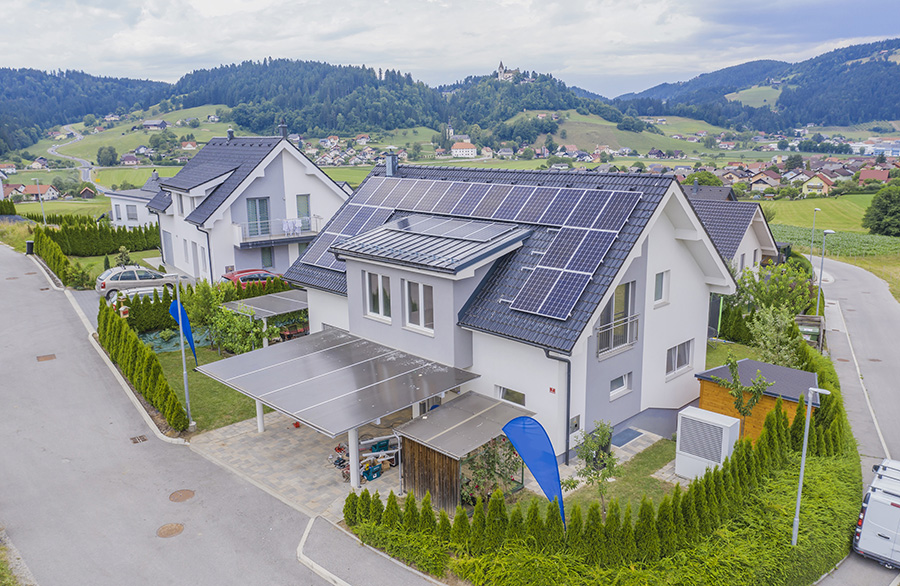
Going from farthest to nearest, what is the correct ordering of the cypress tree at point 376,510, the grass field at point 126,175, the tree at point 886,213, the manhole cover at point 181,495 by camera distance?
the grass field at point 126,175 < the tree at point 886,213 < the manhole cover at point 181,495 < the cypress tree at point 376,510

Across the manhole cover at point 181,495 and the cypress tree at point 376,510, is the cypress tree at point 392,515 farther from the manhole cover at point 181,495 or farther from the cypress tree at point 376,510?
the manhole cover at point 181,495

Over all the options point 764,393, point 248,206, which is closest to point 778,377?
point 764,393

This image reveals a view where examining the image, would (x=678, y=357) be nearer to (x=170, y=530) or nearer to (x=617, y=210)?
(x=617, y=210)

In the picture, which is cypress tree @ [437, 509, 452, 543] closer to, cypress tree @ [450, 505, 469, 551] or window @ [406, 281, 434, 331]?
cypress tree @ [450, 505, 469, 551]

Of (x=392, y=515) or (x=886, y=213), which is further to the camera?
(x=886, y=213)

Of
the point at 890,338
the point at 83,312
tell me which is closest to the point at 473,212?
the point at 83,312

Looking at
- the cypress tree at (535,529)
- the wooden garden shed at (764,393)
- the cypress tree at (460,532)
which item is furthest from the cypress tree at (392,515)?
the wooden garden shed at (764,393)
